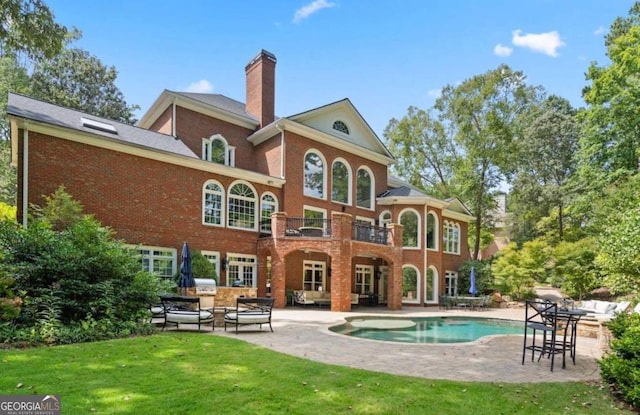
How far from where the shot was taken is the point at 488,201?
31.7 m

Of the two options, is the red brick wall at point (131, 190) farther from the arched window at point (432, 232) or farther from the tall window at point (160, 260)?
the arched window at point (432, 232)

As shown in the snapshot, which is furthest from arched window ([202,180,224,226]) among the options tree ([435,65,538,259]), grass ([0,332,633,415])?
tree ([435,65,538,259])

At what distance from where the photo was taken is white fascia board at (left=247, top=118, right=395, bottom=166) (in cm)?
2055

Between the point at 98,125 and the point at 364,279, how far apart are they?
16.4 meters

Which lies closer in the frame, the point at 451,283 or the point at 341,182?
the point at 341,182

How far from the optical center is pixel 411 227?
24094 mm

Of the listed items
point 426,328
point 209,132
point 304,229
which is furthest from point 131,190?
point 426,328

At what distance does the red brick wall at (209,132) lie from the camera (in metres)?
20.0

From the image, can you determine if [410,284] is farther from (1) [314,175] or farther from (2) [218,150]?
(2) [218,150]

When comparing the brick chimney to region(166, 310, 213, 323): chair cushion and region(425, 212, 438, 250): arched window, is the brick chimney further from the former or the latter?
region(166, 310, 213, 323): chair cushion

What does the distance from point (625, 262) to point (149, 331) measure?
1391 cm

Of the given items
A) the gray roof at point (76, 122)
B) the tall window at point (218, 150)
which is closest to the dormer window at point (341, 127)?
the tall window at point (218, 150)

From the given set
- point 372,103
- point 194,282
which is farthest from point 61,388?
point 372,103

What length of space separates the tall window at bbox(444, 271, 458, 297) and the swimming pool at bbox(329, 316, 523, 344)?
912cm
